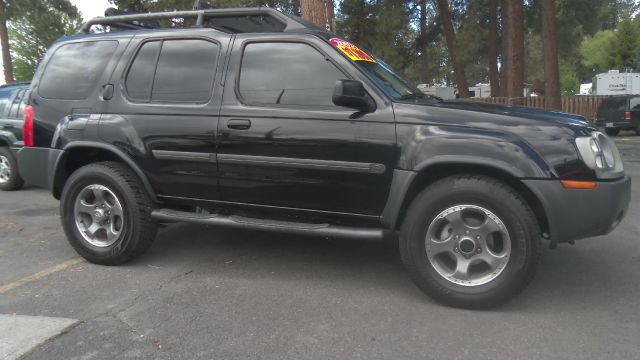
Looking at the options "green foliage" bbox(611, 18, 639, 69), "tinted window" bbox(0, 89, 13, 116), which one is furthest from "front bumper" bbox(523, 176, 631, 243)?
"green foliage" bbox(611, 18, 639, 69)

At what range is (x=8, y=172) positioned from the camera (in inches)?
341

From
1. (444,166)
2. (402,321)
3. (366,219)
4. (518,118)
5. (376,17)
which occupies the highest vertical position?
(376,17)

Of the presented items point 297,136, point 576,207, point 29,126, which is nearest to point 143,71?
point 29,126

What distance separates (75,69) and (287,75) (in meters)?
2.06

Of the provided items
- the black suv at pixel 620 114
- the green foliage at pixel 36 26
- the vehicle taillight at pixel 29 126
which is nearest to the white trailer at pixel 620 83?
the black suv at pixel 620 114

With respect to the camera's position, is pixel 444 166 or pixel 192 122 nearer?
pixel 444 166

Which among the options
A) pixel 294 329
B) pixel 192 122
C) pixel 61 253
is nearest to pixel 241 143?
pixel 192 122

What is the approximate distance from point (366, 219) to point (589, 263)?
2132 mm

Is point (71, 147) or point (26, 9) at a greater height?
point (26, 9)

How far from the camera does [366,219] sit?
13.0 feet

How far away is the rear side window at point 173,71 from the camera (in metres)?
4.33

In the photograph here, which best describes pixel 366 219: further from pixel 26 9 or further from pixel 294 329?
pixel 26 9

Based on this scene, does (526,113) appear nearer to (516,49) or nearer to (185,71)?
(185,71)

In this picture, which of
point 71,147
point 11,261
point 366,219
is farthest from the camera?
point 11,261
